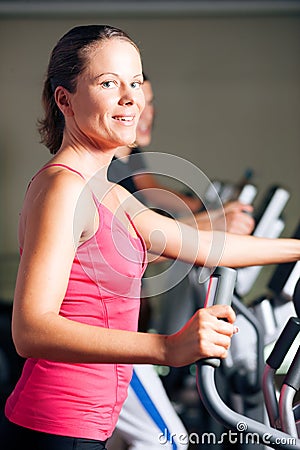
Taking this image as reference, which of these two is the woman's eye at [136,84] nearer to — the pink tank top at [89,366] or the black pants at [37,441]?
the pink tank top at [89,366]

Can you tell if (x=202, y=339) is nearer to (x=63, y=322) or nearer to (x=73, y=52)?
(x=63, y=322)

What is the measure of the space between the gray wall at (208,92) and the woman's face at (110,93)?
538 centimetres

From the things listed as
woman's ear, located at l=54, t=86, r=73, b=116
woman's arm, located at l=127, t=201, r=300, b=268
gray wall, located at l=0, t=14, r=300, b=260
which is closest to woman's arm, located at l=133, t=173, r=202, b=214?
woman's arm, located at l=127, t=201, r=300, b=268

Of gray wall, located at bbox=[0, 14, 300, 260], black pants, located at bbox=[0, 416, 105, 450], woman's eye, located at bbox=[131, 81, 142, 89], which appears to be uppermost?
woman's eye, located at bbox=[131, 81, 142, 89]

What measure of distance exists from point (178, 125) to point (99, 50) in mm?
5444

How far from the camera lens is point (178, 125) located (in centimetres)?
680

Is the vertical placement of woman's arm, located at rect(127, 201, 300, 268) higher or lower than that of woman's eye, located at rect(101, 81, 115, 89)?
lower

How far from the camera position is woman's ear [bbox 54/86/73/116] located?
1.44 m

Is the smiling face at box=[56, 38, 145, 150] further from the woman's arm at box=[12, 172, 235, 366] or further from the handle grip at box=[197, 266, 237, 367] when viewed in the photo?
the handle grip at box=[197, 266, 237, 367]

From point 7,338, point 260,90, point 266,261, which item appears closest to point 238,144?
point 260,90

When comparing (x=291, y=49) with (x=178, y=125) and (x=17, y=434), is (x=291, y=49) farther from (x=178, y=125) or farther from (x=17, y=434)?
(x=17, y=434)

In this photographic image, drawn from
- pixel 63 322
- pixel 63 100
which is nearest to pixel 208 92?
pixel 63 100

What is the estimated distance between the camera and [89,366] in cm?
142

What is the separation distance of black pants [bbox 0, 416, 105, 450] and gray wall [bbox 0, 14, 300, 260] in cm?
540
